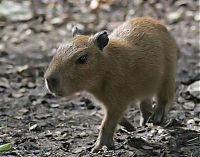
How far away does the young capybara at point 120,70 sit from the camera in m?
4.86

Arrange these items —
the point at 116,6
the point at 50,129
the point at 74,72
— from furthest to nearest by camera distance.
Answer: the point at 116,6, the point at 50,129, the point at 74,72

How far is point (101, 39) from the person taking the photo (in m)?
5.11

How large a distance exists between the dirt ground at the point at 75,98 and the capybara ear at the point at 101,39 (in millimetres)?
797

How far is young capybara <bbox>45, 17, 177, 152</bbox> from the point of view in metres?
4.86

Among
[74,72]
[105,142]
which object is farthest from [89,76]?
[105,142]

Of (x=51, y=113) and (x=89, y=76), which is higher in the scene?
(x=89, y=76)

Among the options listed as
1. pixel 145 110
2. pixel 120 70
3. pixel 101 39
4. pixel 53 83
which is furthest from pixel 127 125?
pixel 53 83

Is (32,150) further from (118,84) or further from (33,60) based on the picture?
(33,60)

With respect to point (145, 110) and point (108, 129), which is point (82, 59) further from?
point (145, 110)

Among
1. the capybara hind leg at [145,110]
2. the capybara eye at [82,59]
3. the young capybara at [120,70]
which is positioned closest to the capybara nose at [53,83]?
the young capybara at [120,70]

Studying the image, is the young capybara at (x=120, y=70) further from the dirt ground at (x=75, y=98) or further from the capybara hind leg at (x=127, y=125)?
the dirt ground at (x=75, y=98)

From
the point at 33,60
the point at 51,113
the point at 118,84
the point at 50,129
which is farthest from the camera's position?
the point at 33,60

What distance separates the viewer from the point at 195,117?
6.24 metres

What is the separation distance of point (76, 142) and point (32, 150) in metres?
0.49
